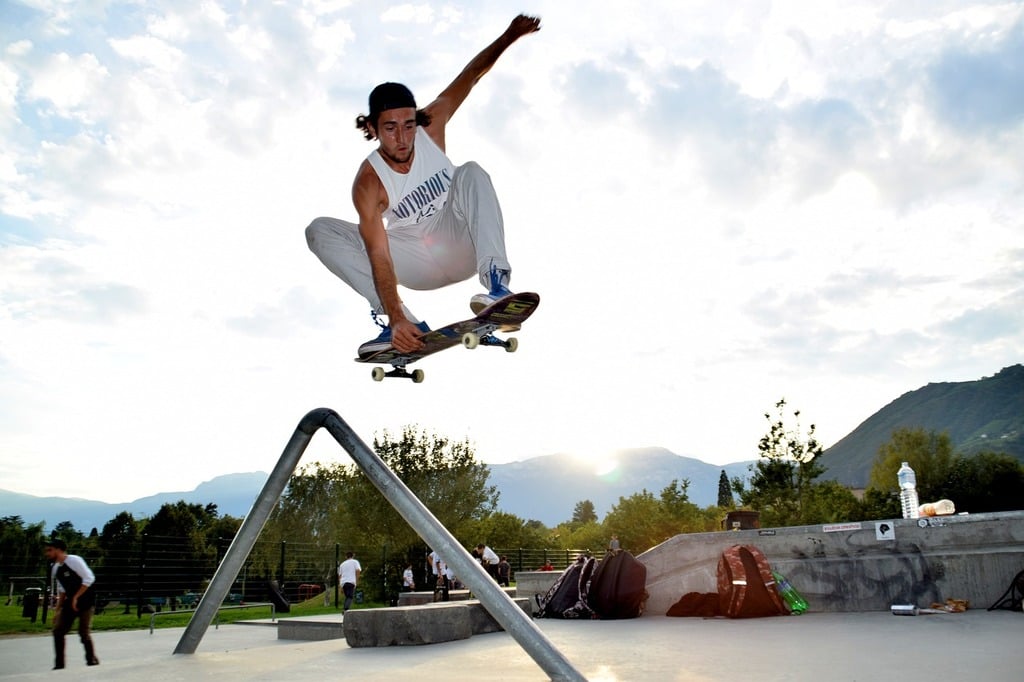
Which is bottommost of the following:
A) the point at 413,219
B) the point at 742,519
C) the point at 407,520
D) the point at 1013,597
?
the point at 1013,597

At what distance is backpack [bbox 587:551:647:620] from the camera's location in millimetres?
9719

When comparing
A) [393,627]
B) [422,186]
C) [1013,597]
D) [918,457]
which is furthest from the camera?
[918,457]

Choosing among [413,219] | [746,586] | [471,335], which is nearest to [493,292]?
[471,335]

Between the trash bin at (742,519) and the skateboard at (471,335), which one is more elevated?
the skateboard at (471,335)

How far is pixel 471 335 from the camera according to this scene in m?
4.71

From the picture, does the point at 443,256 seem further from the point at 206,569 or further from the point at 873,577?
the point at 206,569

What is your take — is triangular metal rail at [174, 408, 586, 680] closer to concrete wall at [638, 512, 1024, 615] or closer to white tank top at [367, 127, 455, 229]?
white tank top at [367, 127, 455, 229]

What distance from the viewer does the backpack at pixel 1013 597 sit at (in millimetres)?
7953

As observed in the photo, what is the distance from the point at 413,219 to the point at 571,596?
277 inches

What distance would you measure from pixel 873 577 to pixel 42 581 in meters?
22.5

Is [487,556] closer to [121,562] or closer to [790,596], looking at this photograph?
[121,562]

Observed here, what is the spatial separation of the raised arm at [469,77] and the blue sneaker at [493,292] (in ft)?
4.28

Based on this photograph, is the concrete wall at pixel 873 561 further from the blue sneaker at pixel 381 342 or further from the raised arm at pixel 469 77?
the raised arm at pixel 469 77

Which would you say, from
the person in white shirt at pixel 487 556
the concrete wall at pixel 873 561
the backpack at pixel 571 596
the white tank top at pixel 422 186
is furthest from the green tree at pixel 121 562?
the white tank top at pixel 422 186
